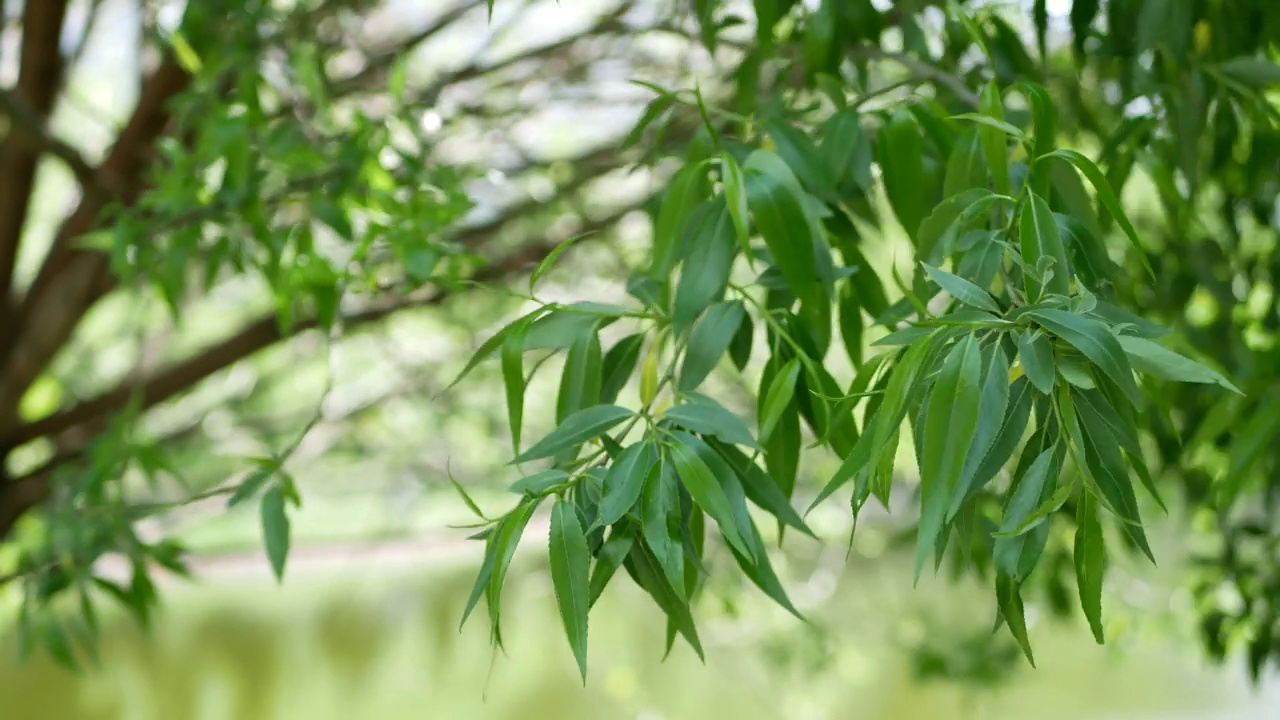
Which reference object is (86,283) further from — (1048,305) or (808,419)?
(1048,305)

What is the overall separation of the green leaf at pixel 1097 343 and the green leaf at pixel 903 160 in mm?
234

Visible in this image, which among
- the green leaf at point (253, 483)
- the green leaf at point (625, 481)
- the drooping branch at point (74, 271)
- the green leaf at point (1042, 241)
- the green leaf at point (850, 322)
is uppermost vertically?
the green leaf at point (1042, 241)

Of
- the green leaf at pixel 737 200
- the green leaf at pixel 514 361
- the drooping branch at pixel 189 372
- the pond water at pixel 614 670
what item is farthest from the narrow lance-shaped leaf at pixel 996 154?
the pond water at pixel 614 670

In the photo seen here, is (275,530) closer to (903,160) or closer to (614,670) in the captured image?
(903,160)

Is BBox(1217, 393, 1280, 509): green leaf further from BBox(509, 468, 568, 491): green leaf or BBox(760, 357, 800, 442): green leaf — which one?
BBox(509, 468, 568, 491): green leaf

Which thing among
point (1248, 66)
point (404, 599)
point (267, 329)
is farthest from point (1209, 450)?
point (404, 599)

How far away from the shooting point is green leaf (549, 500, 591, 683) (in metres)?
0.41

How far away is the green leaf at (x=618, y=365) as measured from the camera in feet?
1.94

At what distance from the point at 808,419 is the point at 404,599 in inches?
129

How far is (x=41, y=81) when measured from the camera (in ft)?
5.06

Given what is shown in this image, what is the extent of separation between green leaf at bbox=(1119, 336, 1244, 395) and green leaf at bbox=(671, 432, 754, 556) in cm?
15

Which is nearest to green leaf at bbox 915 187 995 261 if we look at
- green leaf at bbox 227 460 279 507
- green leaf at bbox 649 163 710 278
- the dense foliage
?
the dense foliage

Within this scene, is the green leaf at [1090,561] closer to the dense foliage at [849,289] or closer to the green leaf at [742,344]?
the dense foliage at [849,289]

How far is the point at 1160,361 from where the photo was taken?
1.29 ft
